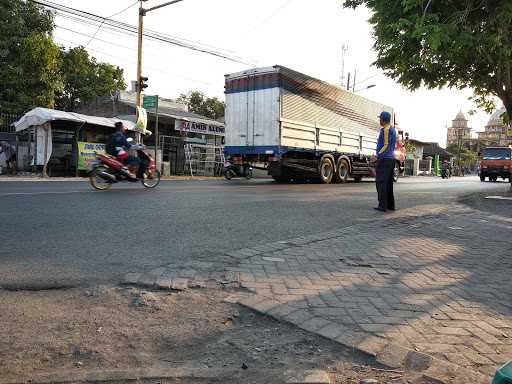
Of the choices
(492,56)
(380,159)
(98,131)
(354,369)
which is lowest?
(354,369)

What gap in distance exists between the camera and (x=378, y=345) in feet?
7.39

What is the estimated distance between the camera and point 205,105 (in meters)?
49.2

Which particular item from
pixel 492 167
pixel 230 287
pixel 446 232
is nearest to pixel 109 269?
pixel 230 287

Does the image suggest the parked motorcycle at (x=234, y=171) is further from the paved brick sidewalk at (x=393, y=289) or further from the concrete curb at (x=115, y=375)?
the concrete curb at (x=115, y=375)

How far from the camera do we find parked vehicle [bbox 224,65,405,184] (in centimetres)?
1535

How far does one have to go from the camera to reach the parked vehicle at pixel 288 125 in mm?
15352

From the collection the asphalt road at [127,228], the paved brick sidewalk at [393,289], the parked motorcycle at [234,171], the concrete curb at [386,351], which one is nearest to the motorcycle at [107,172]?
the asphalt road at [127,228]

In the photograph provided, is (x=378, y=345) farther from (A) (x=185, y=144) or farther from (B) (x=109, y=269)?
(A) (x=185, y=144)

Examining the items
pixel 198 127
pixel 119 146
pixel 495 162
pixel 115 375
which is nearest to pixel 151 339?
pixel 115 375

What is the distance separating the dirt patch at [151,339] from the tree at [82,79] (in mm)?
33881

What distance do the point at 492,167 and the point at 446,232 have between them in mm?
27162

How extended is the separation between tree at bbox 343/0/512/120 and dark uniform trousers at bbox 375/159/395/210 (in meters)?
2.88

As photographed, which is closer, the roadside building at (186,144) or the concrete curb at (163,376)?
the concrete curb at (163,376)

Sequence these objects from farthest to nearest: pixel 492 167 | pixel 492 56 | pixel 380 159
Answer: pixel 492 167, pixel 492 56, pixel 380 159
